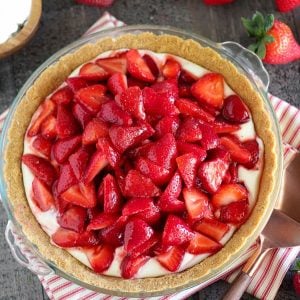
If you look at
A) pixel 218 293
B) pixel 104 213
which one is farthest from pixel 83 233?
pixel 218 293

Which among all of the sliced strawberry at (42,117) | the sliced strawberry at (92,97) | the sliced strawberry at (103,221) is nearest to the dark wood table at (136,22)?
the sliced strawberry at (42,117)

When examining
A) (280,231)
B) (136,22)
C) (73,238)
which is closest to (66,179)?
(73,238)

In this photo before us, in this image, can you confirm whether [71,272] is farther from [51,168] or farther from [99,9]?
[99,9]

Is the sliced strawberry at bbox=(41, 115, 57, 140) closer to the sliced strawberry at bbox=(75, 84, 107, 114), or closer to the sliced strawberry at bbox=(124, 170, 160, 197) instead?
the sliced strawberry at bbox=(75, 84, 107, 114)

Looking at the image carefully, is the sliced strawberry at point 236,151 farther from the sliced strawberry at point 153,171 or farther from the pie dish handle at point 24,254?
the pie dish handle at point 24,254

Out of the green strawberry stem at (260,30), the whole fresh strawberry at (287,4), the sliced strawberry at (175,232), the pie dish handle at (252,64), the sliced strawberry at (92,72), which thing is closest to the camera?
the sliced strawberry at (175,232)

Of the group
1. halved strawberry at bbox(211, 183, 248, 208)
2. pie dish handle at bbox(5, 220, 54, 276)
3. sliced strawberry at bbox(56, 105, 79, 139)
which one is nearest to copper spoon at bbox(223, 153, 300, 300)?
halved strawberry at bbox(211, 183, 248, 208)
